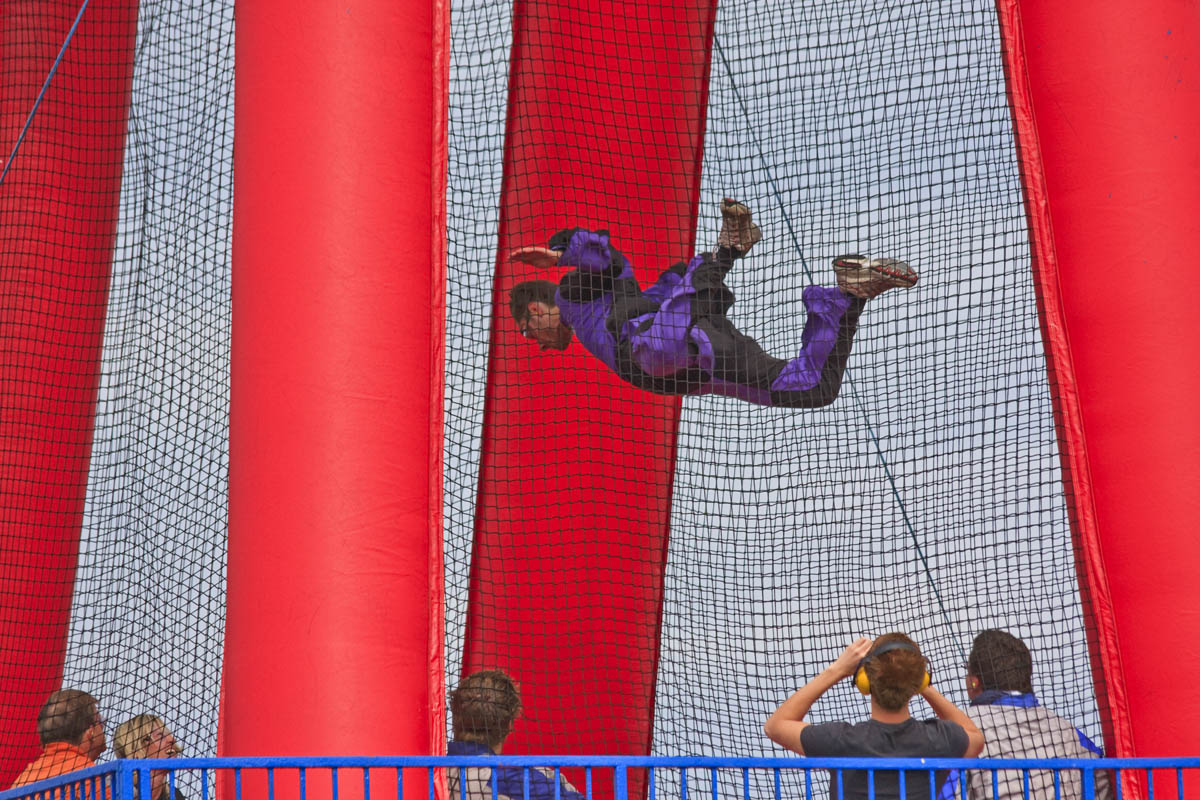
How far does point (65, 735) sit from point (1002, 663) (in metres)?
2.54

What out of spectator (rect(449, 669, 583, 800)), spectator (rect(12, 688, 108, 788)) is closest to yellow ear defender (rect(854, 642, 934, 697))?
spectator (rect(449, 669, 583, 800))

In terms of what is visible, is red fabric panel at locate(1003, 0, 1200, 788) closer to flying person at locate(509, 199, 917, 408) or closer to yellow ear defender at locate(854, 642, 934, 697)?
flying person at locate(509, 199, 917, 408)

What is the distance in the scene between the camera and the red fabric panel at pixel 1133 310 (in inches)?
138

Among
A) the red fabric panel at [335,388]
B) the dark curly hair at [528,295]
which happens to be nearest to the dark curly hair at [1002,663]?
the red fabric panel at [335,388]

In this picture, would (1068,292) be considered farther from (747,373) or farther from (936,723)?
(936,723)

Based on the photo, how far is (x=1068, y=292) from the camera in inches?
146

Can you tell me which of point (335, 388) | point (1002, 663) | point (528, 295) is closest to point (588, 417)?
point (528, 295)

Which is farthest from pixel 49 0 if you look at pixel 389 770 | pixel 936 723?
pixel 936 723

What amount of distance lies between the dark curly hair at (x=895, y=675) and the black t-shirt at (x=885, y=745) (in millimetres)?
55

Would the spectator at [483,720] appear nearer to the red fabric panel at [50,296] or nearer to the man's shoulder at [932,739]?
the man's shoulder at [932,739]

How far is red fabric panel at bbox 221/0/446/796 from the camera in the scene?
131 inches

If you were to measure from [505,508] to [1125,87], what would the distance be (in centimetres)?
262

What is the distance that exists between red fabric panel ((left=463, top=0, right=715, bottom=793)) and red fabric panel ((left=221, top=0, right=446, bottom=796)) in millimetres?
1541

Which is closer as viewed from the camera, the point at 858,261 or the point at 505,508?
the point at 858,261
